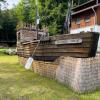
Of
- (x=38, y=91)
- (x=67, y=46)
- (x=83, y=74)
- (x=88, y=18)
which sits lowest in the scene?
(x=38, y=91)

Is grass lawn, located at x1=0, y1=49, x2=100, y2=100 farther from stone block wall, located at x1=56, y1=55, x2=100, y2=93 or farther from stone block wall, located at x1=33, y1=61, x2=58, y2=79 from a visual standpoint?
stone block wall, located at x1=33, y1=61, x2=58, y2=79

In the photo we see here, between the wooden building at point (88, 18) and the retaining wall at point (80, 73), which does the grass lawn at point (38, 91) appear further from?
the wooden building at point (88, 18)

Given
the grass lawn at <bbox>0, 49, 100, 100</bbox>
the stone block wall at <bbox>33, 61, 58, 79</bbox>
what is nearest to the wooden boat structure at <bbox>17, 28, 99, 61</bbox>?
the stone block wall at <bbox>33, 61, 58, 79</bbox>

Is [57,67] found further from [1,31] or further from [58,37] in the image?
[1,31]

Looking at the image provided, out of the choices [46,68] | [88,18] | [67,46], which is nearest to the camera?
[67,46]

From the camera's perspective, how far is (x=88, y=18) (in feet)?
90.4

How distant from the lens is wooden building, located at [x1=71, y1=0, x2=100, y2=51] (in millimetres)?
25766

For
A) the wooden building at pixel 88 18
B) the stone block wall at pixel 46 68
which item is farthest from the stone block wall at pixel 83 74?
the wooden building at pixel 88 18

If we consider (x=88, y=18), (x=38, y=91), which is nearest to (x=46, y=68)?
(x=38, y=91)

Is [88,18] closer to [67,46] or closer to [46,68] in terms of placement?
[46,68]

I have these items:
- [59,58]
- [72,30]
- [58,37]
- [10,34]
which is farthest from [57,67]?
[10,34]

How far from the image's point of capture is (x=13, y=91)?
712cm

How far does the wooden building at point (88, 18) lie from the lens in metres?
25.8

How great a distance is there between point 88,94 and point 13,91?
2.29 meters
